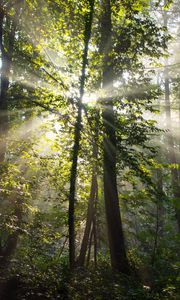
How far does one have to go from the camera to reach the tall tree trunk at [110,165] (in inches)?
330

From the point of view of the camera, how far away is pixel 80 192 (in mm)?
11469

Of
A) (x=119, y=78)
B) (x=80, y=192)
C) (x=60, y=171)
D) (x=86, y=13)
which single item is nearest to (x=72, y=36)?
(x=86, y=13)

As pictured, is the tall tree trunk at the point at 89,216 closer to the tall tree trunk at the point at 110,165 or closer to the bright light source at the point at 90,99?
the tall tree trunk at the point at 110,165

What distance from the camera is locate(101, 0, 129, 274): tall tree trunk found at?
8.38 m

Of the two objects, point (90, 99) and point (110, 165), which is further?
point (110, 165)

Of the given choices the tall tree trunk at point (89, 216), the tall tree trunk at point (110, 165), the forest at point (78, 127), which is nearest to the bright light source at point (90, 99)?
the forest at point (78, 127)

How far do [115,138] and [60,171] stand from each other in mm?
1913

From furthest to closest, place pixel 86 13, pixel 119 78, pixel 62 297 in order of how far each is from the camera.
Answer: pixel 119 78 → pixel 86 13 → pixel 62 297

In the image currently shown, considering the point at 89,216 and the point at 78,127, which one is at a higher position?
the point at 78,127

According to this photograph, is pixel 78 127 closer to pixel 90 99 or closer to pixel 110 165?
pixel 90 99

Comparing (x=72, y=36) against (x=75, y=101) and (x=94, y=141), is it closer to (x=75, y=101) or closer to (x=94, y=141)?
(x=75, y=101)

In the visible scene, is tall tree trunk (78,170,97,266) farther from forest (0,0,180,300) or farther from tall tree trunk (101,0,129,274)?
tall tree trunk (101,0,129,274)

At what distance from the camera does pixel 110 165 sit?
8.88m

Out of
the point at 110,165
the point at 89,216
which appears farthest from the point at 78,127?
the point at 89,216
